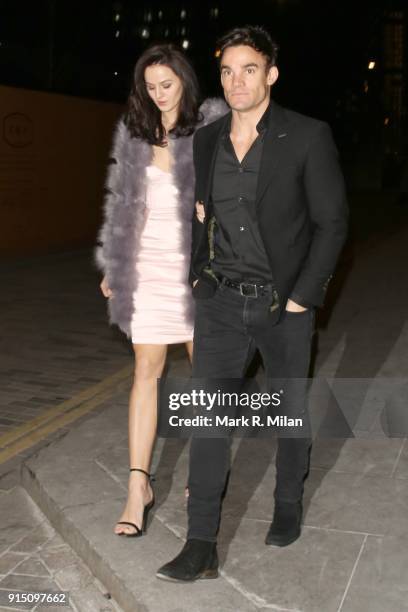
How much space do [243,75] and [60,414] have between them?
10.9ft

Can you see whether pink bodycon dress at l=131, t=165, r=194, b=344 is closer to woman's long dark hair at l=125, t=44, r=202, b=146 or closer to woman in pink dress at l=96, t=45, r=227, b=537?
woman in pink dress at l=96, t=45, r=227, b=537

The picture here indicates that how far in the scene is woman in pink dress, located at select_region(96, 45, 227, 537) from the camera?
347 cm

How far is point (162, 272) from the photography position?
3.55m

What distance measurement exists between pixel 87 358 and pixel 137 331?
3798mm

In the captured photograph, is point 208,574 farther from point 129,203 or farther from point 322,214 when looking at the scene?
point 129,203

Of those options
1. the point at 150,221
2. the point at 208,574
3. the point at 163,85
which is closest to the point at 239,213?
the point at 150,221

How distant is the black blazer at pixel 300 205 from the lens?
2.97 m

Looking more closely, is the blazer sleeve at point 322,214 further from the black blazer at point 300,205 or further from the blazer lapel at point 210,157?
the blazer lapel at point 210,157

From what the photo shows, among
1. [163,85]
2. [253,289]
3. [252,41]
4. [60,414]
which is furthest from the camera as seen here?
[60,414]

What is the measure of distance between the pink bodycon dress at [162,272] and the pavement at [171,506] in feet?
2.78

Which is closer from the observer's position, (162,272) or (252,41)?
(252,41)

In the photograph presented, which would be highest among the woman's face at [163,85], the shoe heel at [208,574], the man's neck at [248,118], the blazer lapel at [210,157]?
the woman's face at [163,85]

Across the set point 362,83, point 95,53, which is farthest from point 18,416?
point 362,83

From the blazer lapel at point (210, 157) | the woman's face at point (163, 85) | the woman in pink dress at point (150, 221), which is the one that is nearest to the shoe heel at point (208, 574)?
the woman in pink dress at point (150, 221)
